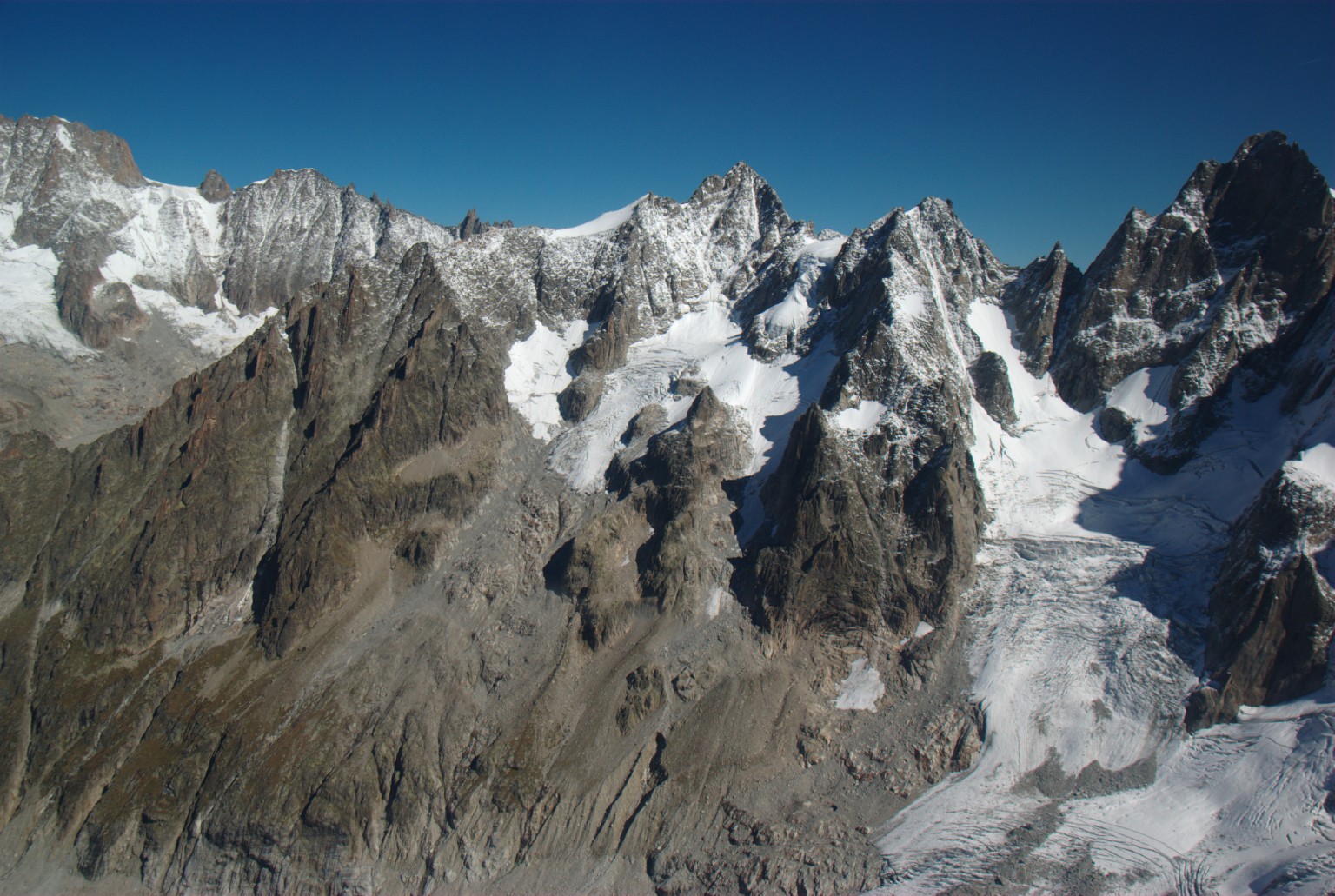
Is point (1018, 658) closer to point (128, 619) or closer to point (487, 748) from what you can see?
point (487, 748)

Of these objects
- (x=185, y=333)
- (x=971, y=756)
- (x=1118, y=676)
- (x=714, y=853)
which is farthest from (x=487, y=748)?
(x=185, y=333)

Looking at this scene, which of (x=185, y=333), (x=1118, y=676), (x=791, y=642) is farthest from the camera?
(x=185, y=333)

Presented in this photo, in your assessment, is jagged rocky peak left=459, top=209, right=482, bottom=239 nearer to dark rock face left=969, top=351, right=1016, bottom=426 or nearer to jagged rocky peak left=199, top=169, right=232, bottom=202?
jagged rocky peak left=199, top=169, right=232, bottom=202

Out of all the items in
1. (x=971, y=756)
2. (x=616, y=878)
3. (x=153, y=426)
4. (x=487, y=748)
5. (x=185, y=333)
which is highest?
(x=185, y=333)

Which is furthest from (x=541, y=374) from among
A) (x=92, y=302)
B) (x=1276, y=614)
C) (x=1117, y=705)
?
(x=92, y=302)

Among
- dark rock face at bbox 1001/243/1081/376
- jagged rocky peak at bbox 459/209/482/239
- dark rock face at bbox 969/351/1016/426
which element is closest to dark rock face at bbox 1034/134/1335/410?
dark rock face at bbox 1001/243/1081/376

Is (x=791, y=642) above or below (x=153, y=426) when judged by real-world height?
below
